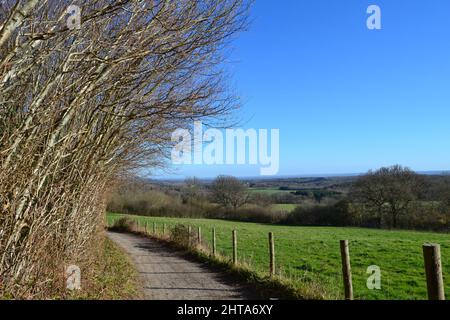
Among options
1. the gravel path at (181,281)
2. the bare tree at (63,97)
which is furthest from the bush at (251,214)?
the bare tree at (63,97)

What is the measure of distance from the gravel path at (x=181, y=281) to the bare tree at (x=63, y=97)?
204cm

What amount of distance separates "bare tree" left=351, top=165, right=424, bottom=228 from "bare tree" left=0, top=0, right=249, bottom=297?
42010 millimetres

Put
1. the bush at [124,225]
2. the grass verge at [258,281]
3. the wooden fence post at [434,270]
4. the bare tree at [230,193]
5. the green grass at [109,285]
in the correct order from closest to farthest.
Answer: the wooden fence post at [434,270] → the green grass at [109,285] → the grass verge at [258,281] → the bush at [124,225] → the bare tree at [230,193]

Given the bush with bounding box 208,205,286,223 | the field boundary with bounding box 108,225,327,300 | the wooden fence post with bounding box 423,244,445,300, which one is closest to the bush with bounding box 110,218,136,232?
the field boundary with bounding box 108,225,327,300

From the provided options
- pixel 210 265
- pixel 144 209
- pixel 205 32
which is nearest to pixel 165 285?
pixel 210 265

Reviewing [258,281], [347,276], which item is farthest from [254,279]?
[347,276]

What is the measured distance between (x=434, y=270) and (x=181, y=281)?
7514mm

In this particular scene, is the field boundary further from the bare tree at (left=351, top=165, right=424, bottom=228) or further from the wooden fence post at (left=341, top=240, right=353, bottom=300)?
the bare tree at (left=351, top=165, right=424, bottom=228)

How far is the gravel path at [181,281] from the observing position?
963 centimetres

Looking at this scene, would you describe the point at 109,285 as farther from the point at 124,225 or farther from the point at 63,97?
the point at 124,225

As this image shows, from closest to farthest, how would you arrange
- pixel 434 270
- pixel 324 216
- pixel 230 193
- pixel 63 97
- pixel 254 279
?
1. pixel 434 270
2. pixel 63 97
3. pixel 254 279
4. pixel 324 216
5. pixel 230 193

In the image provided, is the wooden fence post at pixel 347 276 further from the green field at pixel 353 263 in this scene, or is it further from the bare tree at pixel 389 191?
the bare tree at pixel 389 191

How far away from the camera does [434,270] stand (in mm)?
5336

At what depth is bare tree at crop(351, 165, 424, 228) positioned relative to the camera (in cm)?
4722
